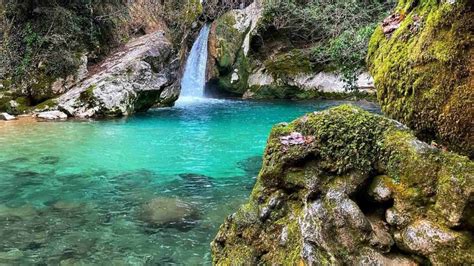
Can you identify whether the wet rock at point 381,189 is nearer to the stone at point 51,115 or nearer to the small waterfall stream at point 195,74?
the stone at point 51,115

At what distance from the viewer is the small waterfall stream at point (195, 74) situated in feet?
79.5

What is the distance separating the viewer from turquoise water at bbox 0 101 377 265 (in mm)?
5094

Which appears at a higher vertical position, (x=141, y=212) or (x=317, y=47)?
(x=317, y=47)

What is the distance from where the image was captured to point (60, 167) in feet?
29.1

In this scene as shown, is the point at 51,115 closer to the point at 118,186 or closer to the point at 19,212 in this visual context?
the point at 118,186

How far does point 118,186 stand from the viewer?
7641 millimetres

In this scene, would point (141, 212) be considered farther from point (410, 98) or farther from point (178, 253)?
point (410, 98)

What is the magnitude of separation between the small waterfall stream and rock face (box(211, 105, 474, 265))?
811 inches

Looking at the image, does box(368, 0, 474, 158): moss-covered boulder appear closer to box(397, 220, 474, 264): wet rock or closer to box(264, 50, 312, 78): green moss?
box(397, 220, 474, 264): wet rock

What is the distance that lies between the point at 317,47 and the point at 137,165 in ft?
52.4

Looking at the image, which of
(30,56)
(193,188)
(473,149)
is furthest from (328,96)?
(473,149)

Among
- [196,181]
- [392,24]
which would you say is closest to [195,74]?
[196,181]

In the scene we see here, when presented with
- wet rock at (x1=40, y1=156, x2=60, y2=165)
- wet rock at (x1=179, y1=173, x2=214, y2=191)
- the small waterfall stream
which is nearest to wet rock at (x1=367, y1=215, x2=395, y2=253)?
wet rock at (x1=179, y1=173, x2=214, y2=191)

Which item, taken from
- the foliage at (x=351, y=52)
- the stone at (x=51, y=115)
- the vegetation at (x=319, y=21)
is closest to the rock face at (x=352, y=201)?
the foliage at (x=351, y=52)
